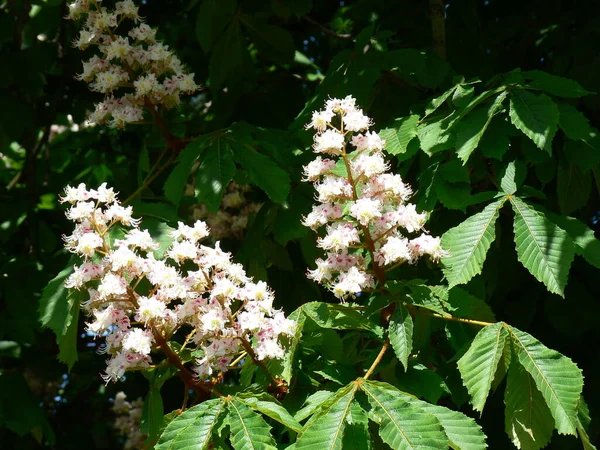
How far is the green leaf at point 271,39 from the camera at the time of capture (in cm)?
363

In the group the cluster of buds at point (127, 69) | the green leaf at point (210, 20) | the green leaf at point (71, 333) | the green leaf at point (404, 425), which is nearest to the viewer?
the green leaf at point (404, 425)

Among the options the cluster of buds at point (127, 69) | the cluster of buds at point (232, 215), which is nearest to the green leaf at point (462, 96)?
the cluster of buds at point (127, 69)

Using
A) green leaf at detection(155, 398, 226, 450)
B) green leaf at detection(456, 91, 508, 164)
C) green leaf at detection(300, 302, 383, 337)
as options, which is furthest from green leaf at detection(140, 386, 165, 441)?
green leaf at detection(456, 91, 508, 164)

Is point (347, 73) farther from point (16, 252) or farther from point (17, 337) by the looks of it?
point (16, 252)

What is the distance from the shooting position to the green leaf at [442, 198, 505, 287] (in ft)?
6.69

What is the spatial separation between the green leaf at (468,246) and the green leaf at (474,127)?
0.17 metres

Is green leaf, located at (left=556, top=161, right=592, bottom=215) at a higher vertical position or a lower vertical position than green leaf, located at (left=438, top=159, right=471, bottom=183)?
higher

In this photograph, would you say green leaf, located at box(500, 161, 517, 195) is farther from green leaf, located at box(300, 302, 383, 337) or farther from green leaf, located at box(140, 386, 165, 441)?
green leaf, located at box(140, 386, 165, 441)

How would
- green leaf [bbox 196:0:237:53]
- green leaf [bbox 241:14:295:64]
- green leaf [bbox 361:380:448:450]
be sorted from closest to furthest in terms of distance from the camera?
green leaf [bbox 361:380:448:450]
green leaf [bbox 196:0:237:53]
green leaf [bbox 241:14:295:64]

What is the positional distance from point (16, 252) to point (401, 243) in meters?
3.00

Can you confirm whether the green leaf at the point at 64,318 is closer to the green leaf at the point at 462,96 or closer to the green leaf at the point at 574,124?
the green leaf at the point at 462,96

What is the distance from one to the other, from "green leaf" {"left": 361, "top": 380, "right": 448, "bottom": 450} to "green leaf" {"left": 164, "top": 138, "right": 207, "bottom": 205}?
1.02 m

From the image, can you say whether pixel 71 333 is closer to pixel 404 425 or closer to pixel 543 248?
pixel 404 425

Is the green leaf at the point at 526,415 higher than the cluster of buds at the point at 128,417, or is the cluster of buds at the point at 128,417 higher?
the cluster of buds at the point at 128,417
